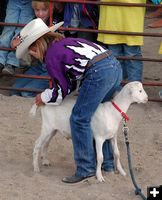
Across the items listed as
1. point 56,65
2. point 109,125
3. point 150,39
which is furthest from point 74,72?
point 150,39

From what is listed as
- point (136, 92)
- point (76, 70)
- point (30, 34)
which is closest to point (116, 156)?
point (136, 92)

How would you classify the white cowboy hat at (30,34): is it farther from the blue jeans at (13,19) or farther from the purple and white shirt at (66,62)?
the blue jeans at (13,19)

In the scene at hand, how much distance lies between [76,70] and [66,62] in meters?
0.10

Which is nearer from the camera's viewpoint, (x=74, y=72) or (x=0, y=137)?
(x=74, y=72)

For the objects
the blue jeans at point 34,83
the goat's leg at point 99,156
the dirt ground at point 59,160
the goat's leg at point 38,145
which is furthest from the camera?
the blue jeans at point 34,83

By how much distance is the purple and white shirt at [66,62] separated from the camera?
14.4ft

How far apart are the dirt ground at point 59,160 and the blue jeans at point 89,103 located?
174 millimetres

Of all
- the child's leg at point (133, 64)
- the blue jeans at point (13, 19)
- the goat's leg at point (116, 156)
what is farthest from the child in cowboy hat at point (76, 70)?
the blue jeans at point (13, 19)

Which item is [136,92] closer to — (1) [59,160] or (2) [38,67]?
(1) [59,160]

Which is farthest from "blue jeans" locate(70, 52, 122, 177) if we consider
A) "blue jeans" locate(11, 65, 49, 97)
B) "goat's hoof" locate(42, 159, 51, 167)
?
"blue jeans" locate(11, 65, 49, 97)

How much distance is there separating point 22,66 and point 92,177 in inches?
95.1

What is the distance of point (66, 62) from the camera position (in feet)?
14.4

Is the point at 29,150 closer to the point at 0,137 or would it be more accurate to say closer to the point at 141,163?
the point at 0,137

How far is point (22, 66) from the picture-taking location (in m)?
6.83
